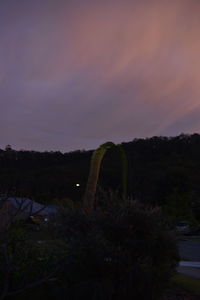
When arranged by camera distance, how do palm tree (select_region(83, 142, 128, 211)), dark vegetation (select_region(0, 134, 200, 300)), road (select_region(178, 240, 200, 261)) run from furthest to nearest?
road (select_region(178, 240, 200, 261)) → palm tree (select_region(83, 142, 128, 211)) → dark vegetation (select_region(0, 134, 200, 300))

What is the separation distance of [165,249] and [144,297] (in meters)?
1.04

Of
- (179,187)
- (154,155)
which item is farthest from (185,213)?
(154,155)

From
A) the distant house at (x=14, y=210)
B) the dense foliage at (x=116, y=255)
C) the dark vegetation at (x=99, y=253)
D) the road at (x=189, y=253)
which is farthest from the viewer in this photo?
the road at (x=189, y=253)

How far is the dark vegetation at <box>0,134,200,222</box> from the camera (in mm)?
59291

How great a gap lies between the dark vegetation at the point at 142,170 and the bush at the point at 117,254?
42.1 meters

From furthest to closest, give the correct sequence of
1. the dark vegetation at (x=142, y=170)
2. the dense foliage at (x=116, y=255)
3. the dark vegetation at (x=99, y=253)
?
the dark vegetation at (x=142, y=170)
the dense foliage at (x=116, y=255)
the dark vegetation at (x=99, y=253)

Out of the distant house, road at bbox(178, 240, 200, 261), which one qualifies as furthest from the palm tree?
road at bbox(178, 240, 200, 261)

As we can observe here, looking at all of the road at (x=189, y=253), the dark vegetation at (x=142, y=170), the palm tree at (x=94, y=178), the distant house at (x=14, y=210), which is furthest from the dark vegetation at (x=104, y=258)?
the dark vegetation at (x=142, y=170)

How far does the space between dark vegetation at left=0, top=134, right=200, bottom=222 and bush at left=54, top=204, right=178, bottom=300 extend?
4206 cm

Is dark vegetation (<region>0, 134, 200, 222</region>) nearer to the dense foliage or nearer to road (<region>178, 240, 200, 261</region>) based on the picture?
road (<region>178, 240, 200, 261</region>)

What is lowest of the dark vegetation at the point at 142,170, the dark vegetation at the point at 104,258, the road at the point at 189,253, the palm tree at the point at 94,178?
the dark vegetation at the point at 104,258

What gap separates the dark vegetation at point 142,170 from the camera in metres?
59.3

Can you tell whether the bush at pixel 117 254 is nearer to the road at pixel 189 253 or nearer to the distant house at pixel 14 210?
the distant house at pixel 14 210

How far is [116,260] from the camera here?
9727 millimetres
